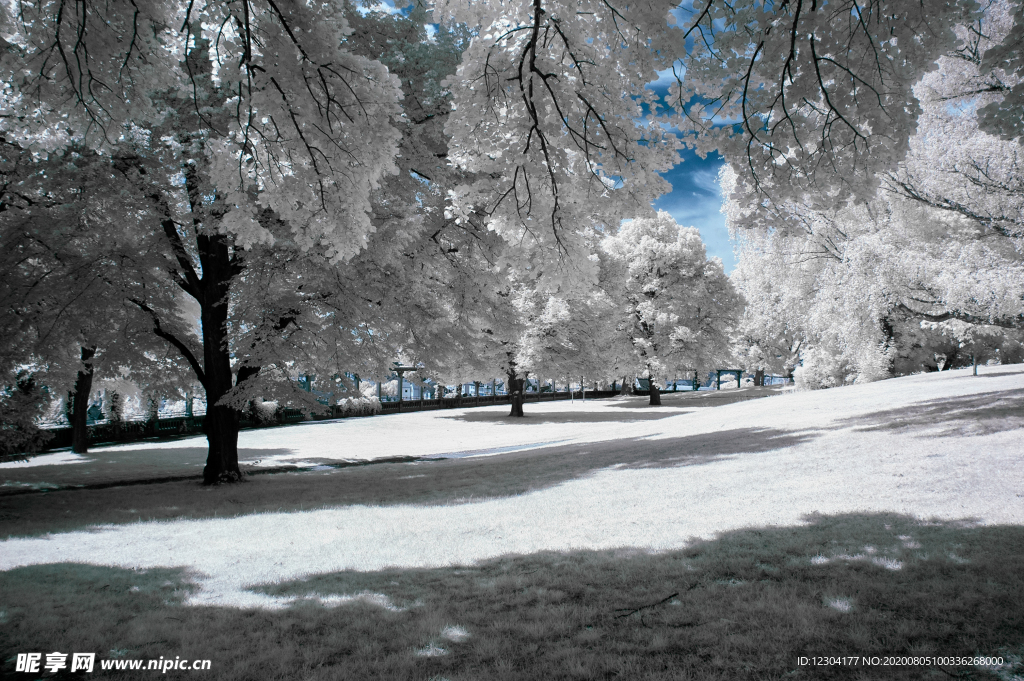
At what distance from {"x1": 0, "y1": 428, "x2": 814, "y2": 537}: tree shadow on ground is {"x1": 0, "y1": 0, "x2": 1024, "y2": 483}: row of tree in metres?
1.97

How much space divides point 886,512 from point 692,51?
517cm

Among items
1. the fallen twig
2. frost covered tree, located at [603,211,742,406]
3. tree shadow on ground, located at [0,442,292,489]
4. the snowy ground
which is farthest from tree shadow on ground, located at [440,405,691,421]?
the fallen twig

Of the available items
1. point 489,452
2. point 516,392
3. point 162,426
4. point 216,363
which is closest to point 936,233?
point 489,452

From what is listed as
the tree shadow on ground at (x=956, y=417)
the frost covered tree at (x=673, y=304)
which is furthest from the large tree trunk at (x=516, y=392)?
the tree shadow on ground at (x=956, y=417)

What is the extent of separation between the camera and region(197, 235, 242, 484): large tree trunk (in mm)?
13578

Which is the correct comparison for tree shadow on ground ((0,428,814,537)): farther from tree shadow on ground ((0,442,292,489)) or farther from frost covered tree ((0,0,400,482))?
frost covered tree ((0,0,400,482))

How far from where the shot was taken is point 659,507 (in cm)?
755

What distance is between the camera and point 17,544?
309 inches

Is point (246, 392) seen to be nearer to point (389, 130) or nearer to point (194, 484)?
point (194, 484)

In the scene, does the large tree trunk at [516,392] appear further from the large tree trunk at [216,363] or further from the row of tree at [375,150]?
the large tree trunk at [216,363]

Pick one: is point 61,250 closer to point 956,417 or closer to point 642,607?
point 642,607

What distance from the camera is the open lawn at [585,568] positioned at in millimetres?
3527

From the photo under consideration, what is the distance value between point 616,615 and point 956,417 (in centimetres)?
1065

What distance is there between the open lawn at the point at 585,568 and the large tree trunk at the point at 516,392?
24.0 metres
